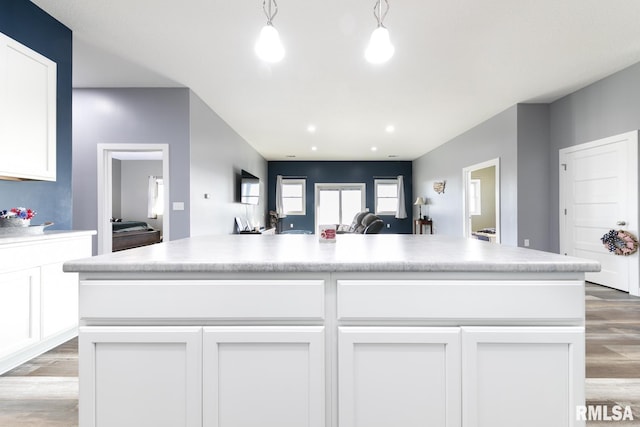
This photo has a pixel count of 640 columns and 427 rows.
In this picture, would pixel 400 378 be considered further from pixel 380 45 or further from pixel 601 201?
pixel 601 201

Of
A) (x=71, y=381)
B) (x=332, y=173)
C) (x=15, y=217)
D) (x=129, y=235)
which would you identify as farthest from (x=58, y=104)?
(x=332, y=173)

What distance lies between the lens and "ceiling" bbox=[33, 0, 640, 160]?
261cm

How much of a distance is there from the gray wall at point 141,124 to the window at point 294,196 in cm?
618

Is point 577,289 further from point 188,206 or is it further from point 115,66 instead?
point 115,66

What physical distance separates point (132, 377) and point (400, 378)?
0.97 metres

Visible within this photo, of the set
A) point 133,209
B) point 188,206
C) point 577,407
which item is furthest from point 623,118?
point 133,209

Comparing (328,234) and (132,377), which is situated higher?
(328,234)

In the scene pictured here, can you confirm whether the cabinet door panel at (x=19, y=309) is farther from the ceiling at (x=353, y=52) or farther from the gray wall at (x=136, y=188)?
the gray wall at (x=136, y=188)

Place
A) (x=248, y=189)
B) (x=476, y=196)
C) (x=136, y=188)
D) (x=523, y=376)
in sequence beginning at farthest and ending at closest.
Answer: (x=136, y=188)
(x=476, y=196)
(x=248, y=189)
(x=523, y=376)

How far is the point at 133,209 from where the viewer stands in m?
9.12

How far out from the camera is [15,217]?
226cm

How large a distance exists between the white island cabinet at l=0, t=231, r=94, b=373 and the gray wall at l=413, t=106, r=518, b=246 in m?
5.56

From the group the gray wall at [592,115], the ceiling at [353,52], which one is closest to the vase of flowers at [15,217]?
the ceiling at [353,52]

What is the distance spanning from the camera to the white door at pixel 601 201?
380 centimetres
